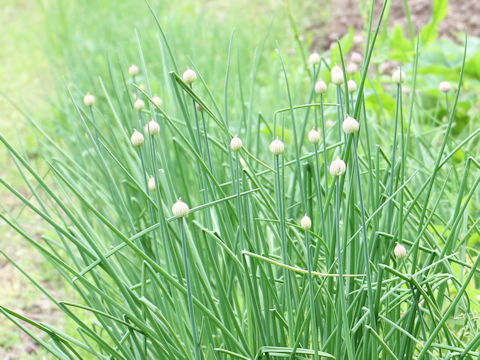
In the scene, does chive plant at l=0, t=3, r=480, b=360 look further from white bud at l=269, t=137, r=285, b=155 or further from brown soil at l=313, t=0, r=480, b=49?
brown soil at l=313, t=0, r=480, b=49

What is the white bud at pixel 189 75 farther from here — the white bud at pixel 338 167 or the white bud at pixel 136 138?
the white bud at pixel 338 167

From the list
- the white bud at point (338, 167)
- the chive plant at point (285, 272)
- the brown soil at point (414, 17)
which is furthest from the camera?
the brown soil at point (414, 17)

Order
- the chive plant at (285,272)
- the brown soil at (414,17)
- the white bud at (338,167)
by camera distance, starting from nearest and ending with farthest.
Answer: the white bud at (338,167) → the chive plant at (285,272) → the brown soil at (414,17)

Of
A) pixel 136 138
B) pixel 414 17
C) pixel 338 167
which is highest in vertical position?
pixel 414 17

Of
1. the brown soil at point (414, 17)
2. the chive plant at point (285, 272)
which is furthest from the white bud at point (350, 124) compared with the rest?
the brown soil at point (414, 17)

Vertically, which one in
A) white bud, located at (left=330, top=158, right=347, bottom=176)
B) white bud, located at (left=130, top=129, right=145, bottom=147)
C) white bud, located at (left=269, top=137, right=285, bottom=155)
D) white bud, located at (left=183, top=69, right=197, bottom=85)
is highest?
white bud, located at (left=183, top=69, right=197, bottom=85)

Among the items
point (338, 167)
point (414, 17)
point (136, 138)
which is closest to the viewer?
point (338, 167)

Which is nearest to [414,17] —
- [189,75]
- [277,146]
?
[189,75]

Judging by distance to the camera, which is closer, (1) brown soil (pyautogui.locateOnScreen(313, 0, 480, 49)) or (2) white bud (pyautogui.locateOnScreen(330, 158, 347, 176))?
(2) white bud (pyautogui.locateOnScreen(330, 158, 347, 176))

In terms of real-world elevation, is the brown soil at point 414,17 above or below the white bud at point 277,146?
above

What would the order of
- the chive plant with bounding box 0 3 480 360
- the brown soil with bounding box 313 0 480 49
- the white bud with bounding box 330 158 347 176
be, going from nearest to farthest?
the white bud with bounding box 330 158 347 176 < the chive plant with bounding box 0 3 480 360 < the brown soil with bounding box 313 0 480 49

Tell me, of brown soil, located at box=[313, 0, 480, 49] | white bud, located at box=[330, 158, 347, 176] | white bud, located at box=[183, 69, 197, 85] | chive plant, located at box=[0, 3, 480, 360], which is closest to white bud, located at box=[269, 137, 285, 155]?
chive plant, located at box=[0, 3, 480, 360]

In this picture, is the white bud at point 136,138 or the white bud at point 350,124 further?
the white bud at point 136,138

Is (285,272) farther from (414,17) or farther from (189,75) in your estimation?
(414,17)
